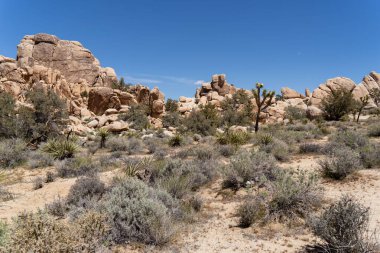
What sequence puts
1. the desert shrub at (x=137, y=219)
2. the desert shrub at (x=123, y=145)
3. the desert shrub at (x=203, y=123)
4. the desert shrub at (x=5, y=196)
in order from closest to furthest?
the desert shrub at (x=137, y=219) → the desert shrub at (x=5, y=196) → the desert shrub at (x=123, y=145) → the desert shrub at (x=203, y=123)

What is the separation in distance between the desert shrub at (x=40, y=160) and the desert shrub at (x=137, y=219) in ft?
27.7

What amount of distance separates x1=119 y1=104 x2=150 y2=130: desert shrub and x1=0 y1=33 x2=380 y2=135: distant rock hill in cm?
148

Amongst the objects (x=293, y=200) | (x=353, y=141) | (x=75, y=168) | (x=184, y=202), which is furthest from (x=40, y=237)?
(x=353, y=141)

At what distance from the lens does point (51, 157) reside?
523 inches

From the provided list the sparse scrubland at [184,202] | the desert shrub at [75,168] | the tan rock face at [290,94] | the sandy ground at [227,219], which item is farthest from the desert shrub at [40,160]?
the tan rock face at [290,94]

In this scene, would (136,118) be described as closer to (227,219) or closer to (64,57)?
(64,57)

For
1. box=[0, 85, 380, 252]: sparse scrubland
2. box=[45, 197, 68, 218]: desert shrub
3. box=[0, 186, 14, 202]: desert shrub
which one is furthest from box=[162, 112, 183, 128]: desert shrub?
box=[45, 197, 68, 218]: desert shrub

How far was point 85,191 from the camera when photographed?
711cm

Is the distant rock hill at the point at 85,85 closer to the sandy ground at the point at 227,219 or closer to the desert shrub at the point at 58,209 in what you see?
the sandy ground at the point at 227,219

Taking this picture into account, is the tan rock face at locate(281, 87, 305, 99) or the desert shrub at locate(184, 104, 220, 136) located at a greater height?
the tan rock face at locate(281, 87, 305, 99)

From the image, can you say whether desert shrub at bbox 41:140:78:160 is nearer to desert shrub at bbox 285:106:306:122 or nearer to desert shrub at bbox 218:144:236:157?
desert shrub at bbox 218:144:236:157

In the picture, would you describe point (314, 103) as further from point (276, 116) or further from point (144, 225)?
point (144, 225)

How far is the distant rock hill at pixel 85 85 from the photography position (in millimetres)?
35844

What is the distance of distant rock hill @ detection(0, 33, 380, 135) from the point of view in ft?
118
